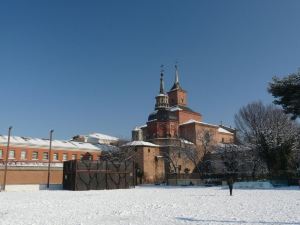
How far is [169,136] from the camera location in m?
63.8

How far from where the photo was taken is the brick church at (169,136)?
5700 cm

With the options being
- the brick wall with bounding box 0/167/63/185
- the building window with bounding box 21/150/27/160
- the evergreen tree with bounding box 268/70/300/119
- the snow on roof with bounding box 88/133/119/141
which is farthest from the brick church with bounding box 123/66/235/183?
the evergreen tree with bounding box 268/70/300/119

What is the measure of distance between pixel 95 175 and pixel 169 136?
30268 millimetres

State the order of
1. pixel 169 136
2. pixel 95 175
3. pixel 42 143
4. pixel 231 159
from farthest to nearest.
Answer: pixel 169 136 < pixel 42 143 < pixel 231 159 < pixel 95 175

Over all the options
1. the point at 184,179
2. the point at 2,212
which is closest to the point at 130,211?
the point at 2,212

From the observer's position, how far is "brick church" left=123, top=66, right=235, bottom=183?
187 ft

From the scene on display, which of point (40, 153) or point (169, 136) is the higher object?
point (169, 136)

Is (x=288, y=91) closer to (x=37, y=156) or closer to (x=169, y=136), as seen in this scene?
(x=169, y=136)

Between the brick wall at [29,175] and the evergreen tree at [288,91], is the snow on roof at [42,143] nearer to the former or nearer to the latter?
the brick wall at [29,175]

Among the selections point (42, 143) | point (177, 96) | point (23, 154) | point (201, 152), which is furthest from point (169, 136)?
point (23, 154)

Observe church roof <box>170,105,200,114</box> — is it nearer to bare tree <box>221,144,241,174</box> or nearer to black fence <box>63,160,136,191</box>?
bare tree <box>221,144,241,174</box>

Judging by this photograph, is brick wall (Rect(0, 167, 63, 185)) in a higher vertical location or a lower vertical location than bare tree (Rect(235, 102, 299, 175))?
lower

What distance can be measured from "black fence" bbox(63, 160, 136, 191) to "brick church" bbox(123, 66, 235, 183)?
17411 mm

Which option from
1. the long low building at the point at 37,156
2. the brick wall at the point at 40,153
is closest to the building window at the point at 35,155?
the long low building at the point at 37,156
